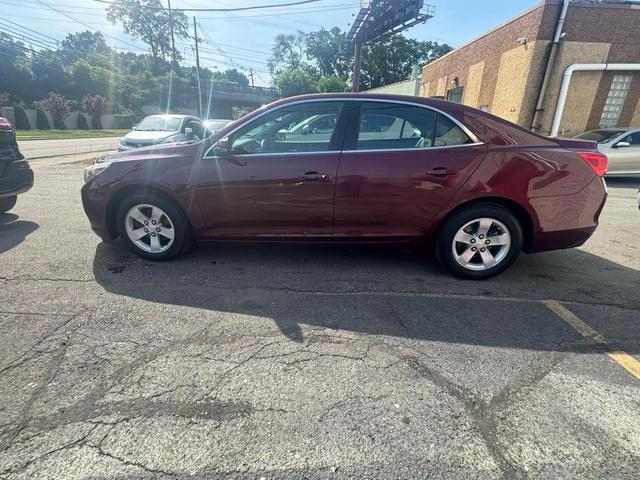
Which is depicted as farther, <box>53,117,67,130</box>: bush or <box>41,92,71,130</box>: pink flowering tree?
<box>53,117,67,130</box>: bush

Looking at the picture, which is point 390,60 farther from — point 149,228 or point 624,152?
point 149,228

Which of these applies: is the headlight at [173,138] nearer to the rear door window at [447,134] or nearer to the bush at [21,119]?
the rear door window at [447,134]

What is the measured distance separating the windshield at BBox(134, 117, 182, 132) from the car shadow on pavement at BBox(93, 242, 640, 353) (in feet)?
26.7

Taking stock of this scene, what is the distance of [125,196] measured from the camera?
3695 millimetres

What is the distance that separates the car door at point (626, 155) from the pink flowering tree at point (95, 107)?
4895 centimetres

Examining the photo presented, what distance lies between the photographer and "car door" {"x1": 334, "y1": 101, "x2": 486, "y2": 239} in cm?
330

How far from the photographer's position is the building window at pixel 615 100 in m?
13.0

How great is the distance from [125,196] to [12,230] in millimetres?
2356

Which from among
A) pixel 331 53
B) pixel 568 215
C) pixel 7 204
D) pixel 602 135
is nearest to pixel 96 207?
pixel 7 204

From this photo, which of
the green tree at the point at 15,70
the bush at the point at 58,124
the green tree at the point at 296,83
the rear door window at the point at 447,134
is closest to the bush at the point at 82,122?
the bush at the point at 58,124

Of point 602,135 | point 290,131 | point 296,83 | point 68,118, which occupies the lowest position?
point 68,118

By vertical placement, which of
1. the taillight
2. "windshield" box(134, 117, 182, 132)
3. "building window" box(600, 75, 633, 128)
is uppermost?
"building window" box(600, 75, 633, 128)

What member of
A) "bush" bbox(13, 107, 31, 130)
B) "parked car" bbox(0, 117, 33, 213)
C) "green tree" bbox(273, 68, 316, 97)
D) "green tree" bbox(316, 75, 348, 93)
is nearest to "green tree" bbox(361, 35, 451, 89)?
"green tree" bbox(316, 75, 348, 93)

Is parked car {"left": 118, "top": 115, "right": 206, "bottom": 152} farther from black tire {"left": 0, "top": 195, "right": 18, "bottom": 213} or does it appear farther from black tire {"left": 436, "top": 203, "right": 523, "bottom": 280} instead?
black tire {"left": 436, "top": 203, "right": 523, "bottom": 280}
